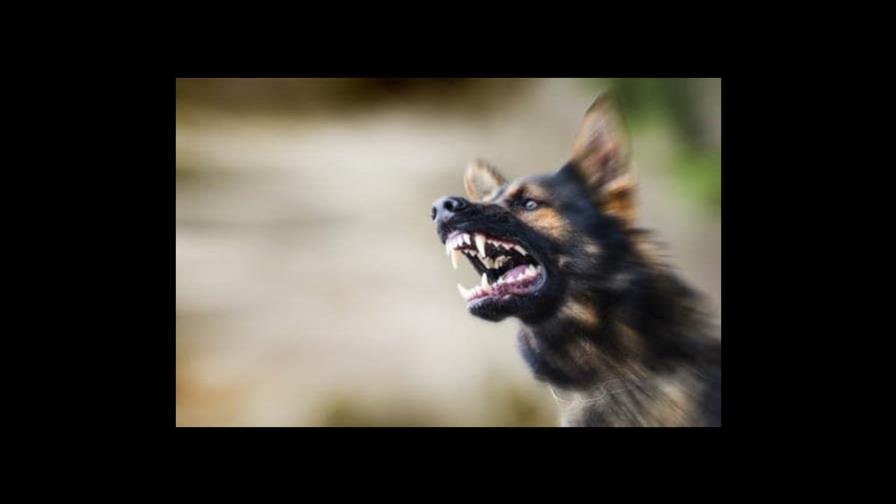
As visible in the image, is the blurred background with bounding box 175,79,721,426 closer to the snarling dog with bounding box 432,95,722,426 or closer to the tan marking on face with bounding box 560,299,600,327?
the snarling dog with bounding box 432,95,722,426

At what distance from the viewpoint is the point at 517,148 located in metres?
2.59

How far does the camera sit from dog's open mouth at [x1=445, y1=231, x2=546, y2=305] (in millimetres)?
2479

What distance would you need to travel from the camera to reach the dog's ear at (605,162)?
8.34ft

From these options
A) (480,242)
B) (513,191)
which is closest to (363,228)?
(480,242)

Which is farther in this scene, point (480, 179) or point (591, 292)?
point (480, 179)

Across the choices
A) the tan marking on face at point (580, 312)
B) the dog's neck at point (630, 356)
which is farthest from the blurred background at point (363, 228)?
the tan marking on face at point (580, 312)

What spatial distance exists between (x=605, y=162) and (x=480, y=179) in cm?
50

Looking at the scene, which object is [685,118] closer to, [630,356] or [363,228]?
[630,356]

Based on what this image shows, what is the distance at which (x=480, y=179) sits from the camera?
2596 millimetres

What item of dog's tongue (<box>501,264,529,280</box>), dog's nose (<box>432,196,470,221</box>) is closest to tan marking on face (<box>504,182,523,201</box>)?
dog's nose (<box>432,196,470,221</box>)

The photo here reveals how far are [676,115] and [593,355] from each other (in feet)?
3.33

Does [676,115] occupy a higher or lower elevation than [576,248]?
higher
